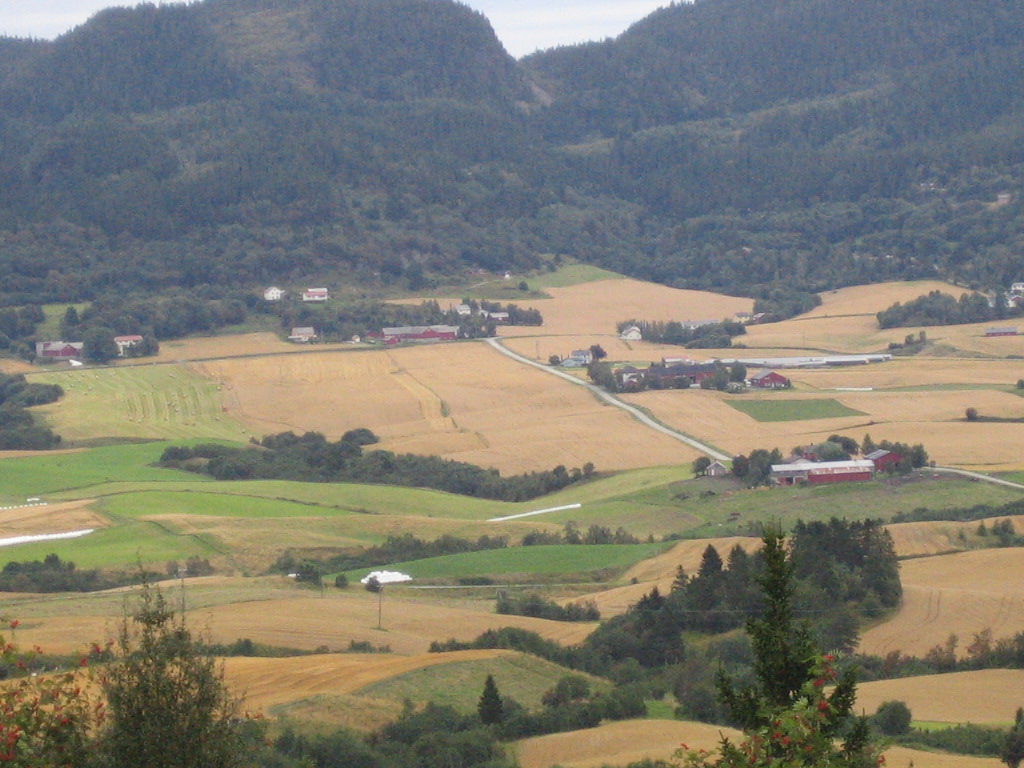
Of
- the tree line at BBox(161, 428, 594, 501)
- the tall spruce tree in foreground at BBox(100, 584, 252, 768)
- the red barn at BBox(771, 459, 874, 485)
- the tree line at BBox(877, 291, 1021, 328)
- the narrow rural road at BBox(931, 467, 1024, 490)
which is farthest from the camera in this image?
the tree line at BBox(877, 291, 1021, 328)

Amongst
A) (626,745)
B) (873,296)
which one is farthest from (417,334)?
(626,745)

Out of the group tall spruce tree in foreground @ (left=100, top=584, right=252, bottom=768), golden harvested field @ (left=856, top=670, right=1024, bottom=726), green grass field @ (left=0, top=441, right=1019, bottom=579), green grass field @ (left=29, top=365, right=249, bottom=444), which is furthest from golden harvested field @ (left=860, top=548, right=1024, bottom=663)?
green grass field @ (left=29, top=365, right=249, bottom=444)

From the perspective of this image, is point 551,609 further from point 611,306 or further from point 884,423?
point 611,306

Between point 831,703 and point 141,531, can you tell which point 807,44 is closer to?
point 141,531

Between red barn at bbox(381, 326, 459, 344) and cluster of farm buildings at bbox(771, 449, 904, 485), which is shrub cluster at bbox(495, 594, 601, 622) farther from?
red barn at bbox(381, 326, 459, 344)

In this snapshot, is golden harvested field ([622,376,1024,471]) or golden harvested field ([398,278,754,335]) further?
golden harvested field ([398,278,754,335])
